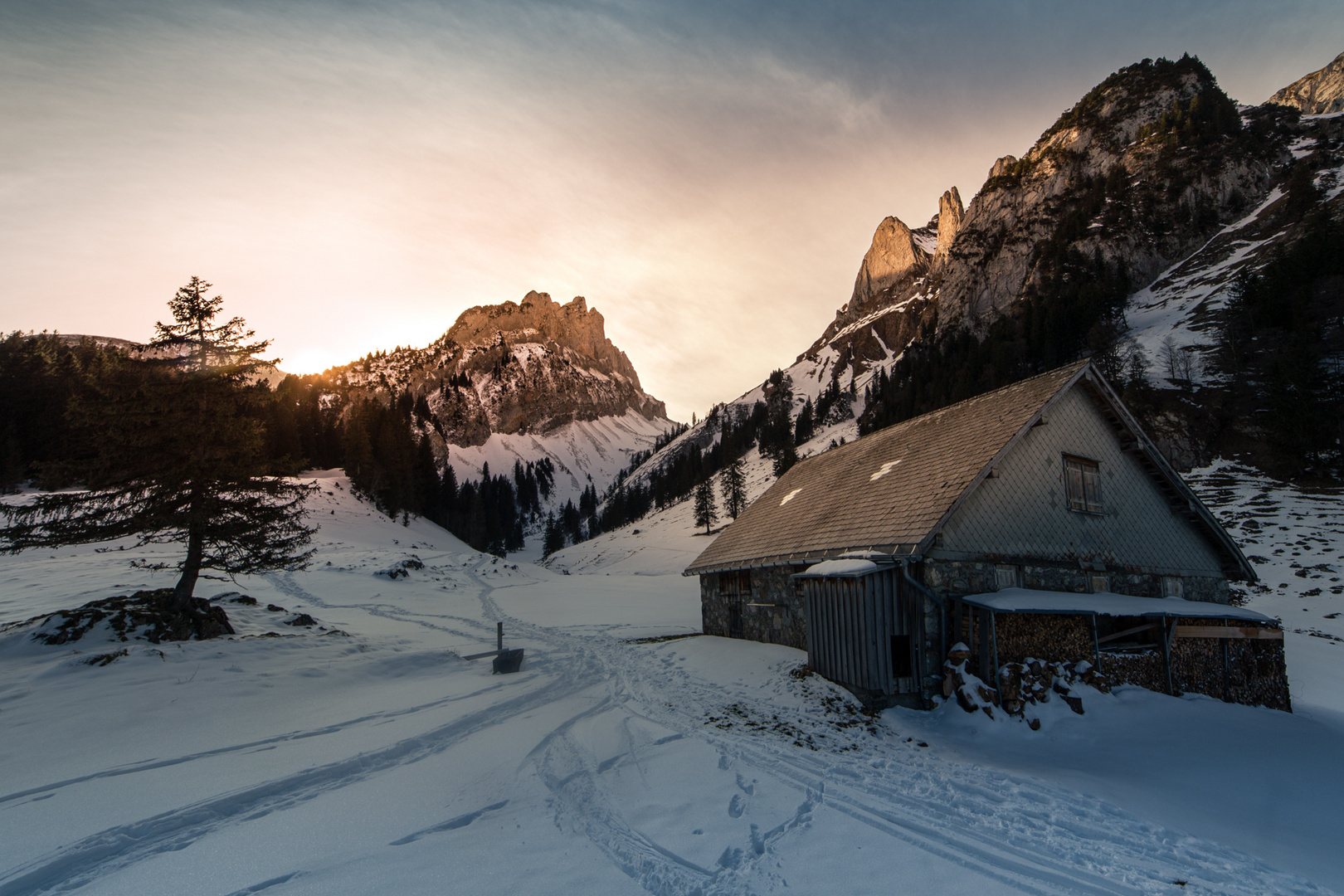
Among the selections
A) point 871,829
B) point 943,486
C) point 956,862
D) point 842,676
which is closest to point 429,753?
point 871,829

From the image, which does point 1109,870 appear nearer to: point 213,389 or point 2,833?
point 2,833

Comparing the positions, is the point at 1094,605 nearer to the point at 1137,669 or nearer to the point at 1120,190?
the point at 1137,669

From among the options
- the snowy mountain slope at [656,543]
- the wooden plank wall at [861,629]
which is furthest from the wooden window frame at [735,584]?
the snowy mountain slope at [656,543]

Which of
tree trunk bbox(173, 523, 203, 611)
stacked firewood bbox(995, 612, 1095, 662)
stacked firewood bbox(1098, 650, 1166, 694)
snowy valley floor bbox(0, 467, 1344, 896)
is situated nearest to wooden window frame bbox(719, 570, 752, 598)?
snowy valley floor bbox(0, 467, 1344, 896)

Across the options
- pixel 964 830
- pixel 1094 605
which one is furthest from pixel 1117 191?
pixel 964 830

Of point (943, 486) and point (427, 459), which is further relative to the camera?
point (427, 459)

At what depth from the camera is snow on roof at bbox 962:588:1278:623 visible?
11.5m

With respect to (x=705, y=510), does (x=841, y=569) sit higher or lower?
lower

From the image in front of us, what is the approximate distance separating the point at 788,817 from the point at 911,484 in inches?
377

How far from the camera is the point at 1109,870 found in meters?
5.95

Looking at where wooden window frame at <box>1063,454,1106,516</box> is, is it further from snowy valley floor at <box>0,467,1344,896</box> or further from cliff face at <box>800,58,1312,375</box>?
cliff face at <box>800,58,1312,375</box>

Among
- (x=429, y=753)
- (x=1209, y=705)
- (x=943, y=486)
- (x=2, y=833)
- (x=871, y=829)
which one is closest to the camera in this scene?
(x=2, y=833)

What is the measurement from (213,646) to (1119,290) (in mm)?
93838

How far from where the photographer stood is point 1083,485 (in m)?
15.0
